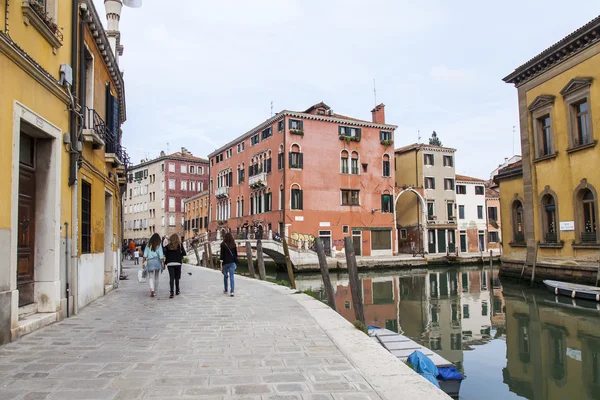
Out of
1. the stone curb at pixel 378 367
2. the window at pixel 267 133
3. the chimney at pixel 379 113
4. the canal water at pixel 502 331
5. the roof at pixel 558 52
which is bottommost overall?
the canal water at pixel 502 331

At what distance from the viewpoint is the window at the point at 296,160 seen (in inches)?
1441

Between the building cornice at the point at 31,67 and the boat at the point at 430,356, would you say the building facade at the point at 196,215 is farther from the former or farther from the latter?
the boat at the point at 430,356

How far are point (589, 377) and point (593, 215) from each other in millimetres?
12610

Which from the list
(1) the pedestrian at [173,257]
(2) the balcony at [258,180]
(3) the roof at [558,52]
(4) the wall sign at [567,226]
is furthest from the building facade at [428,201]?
(1) the pedestrian at [173,257]

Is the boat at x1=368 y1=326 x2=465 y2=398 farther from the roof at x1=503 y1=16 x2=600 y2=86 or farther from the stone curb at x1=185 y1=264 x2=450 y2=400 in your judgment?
the roof at x1=503 y1=16 x2=600 y2=86

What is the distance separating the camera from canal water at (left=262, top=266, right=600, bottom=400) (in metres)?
7.89

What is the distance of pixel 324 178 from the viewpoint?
37844mm

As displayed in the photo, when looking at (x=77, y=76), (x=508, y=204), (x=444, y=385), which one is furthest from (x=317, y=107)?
(x=444, y=385)

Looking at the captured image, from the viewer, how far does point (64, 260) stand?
761 centimetres

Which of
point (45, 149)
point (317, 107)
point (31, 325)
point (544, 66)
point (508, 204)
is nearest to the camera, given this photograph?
point (31, 325)

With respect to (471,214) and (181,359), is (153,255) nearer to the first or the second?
(181,359)

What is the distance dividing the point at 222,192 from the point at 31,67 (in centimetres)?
4185

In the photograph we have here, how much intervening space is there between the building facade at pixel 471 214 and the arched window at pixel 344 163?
44.3 feet

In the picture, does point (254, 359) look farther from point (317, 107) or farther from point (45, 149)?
point (317, 107)
